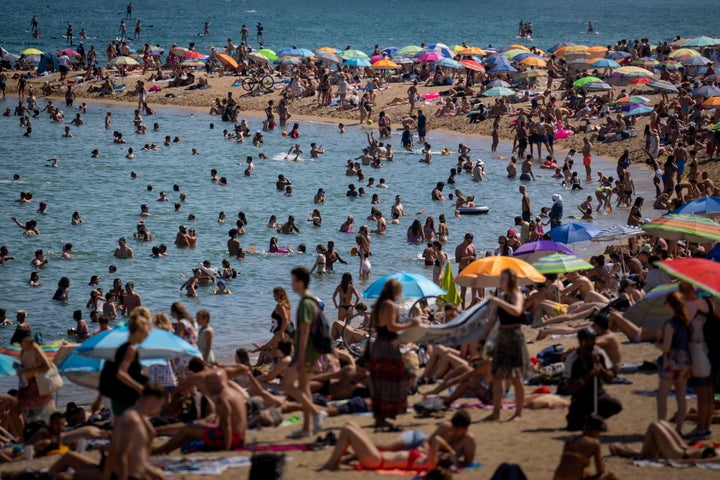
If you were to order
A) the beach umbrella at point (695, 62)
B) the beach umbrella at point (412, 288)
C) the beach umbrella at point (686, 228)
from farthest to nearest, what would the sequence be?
1. the beach umbrella at point (695, 62)
2. the beach umbrella at point (686, 228)
3. the beach umbrella at point (412, 288)

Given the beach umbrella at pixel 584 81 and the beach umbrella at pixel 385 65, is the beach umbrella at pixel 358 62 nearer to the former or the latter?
the beach umbrella at pixel 385 65

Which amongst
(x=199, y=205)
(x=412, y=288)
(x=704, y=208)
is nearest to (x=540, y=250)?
(x=412, y=288)

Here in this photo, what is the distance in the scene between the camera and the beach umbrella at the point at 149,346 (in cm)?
1096

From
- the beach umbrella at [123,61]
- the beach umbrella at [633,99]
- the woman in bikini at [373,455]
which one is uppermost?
the beach umbrella at [123,61]

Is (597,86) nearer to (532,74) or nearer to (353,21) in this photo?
(532,74)

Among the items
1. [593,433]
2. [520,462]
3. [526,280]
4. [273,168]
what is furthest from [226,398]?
[273,168]

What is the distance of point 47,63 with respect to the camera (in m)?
49.9

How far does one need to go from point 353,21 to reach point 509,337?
371 ft

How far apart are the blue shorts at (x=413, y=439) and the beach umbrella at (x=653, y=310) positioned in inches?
151

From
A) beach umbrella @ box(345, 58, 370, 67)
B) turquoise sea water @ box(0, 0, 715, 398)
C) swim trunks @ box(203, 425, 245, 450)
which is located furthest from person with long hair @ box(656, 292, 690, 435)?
beach umbrella @ box(345, 58, 370, 67)

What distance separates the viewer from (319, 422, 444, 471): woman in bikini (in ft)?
30.9

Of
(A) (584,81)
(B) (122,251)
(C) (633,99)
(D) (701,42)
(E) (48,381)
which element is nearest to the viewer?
(E) (48,381)

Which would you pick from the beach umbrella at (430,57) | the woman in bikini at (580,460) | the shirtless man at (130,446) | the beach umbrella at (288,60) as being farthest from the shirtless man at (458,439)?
the beach umbrella at (288,60)

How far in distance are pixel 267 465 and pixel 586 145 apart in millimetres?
25984
